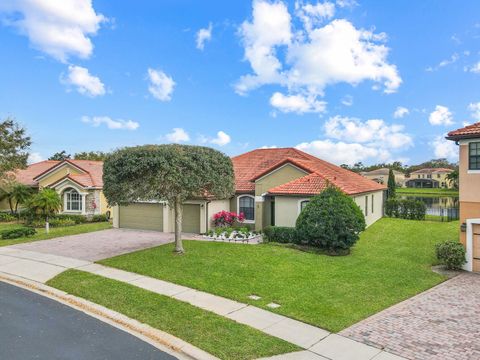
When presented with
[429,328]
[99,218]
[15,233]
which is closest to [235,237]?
[429,328]

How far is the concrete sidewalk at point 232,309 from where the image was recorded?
7434 mm

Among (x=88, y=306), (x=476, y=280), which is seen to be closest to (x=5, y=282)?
(x=88, y=306)

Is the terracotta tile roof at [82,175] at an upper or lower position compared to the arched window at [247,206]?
upper

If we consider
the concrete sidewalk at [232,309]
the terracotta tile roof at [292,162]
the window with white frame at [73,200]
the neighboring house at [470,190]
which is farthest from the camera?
the window with white frame at [73,200]

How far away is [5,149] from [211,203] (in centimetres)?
2036

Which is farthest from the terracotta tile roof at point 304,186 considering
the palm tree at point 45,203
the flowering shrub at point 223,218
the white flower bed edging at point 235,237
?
the palm tree at point 45,203

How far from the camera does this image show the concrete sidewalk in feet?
Answer: 24.4

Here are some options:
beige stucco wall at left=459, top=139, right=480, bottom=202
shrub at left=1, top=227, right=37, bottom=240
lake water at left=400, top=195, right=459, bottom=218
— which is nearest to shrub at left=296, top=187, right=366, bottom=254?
beige stucco wall at left=459, top=139, right=480, bottom=202

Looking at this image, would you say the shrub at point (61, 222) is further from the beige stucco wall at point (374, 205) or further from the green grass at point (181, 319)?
the beige stucco wall at point (374, 205)

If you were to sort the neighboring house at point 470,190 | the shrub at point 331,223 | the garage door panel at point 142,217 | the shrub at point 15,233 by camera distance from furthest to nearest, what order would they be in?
1. the garage door panel at point 142,217
2. the shrub at point 15,233
3. the shrub at point 331,223
4. the neighboring house at point 470,190

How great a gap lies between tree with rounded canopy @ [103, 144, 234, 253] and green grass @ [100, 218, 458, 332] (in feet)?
9.07

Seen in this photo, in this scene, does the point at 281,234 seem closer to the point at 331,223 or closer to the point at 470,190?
the point at 331,223

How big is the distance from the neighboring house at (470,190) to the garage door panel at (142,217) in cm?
1696

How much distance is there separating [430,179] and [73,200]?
9680 cm
